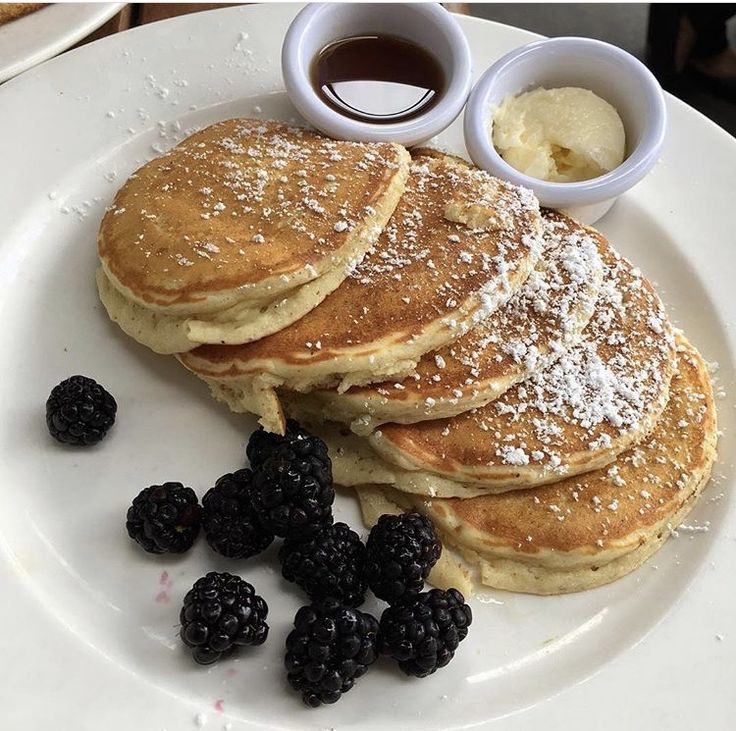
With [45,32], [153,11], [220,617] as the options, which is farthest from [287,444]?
[153,11]

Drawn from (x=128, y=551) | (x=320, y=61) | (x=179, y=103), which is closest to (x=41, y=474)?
(x=128, y=551)

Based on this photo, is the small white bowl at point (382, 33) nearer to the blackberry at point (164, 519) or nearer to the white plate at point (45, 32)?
the white plate at point (45, 32)

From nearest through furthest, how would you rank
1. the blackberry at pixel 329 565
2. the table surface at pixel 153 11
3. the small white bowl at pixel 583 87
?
the blackberry at pixel 329 565, the small white bowl at pixel 583 87, the table surface at pixel 153 11

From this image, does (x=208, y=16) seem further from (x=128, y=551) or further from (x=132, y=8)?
(x=128, y=551)

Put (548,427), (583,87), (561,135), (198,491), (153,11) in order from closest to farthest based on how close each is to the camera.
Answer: (548,427) < (198,491) < (561,135) < (583,87) < (153,11)

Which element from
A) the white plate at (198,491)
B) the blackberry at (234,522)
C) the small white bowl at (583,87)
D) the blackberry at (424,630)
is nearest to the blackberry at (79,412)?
the white plate at (198,491)

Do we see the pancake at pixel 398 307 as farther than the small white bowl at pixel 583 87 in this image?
No

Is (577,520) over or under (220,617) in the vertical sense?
under

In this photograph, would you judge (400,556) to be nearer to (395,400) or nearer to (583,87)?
(395,400)

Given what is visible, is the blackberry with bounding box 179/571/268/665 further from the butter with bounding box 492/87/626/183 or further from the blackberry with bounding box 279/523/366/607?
the butter with bounding box 492/87/626/183
